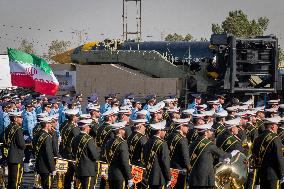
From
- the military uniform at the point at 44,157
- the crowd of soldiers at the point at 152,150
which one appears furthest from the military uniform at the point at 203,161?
the military uniform at the point at 44,157

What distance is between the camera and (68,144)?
1498 cm

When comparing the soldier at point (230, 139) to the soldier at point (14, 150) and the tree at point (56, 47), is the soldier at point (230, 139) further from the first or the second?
the tree at point (56, 47)

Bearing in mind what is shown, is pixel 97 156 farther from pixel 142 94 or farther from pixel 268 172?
pixel 142 94

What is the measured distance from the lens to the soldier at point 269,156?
13203 millimetres

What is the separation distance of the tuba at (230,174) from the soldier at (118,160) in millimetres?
1574

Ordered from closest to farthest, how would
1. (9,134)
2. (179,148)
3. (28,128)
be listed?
(179,148) → (9,134) → (28,128)

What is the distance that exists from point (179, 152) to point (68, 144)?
2791mm

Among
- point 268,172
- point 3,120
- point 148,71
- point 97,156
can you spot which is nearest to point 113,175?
point 97,156

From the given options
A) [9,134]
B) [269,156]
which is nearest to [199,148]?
[269,156]

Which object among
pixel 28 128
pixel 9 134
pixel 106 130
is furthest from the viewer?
pixel 28 128

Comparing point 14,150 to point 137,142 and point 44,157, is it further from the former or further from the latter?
point 137,142

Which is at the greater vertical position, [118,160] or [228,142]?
[228,142]

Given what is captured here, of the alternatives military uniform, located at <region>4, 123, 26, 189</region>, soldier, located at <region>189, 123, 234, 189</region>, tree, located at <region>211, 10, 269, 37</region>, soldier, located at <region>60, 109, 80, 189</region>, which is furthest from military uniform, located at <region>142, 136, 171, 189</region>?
tree, located at <region>211, 10, 269, 37</region>

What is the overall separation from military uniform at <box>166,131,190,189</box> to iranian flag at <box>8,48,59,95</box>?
926 centimetres
